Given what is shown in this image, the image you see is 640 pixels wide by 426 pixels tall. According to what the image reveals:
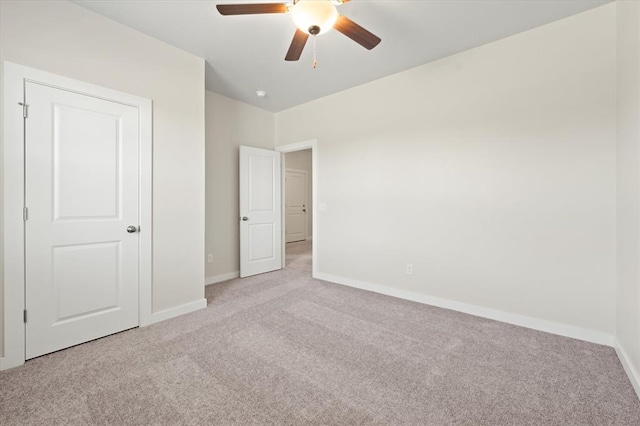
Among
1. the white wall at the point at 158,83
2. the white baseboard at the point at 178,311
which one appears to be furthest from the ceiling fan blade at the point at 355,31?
the white baseboard at the point at 178,311

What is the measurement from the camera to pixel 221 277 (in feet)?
12.8

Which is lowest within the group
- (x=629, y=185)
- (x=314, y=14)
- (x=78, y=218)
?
(x=78, y=218)

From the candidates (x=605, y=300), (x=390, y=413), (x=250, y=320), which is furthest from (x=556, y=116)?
(x=250, y=320)

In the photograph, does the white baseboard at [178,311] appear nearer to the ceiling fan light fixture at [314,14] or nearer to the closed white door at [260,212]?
the closed white door at [260,212]

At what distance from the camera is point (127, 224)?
2.39m

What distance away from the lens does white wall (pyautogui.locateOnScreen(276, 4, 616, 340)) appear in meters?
2.17

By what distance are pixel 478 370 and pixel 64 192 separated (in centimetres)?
327

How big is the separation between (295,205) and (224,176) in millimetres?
3745

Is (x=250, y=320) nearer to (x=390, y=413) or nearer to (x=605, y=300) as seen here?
(x=390, y=413)

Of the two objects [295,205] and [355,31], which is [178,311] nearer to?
[355,31]

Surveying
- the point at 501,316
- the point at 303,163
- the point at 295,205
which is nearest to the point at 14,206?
the point at 501,316

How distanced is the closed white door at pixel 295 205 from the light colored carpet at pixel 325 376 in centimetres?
487

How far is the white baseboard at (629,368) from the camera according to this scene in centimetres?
159

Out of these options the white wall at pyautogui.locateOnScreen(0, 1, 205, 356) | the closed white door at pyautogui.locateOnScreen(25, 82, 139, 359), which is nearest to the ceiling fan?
the white wall at pyautogui.locateOnScreen(0, 1, 205, 356)
